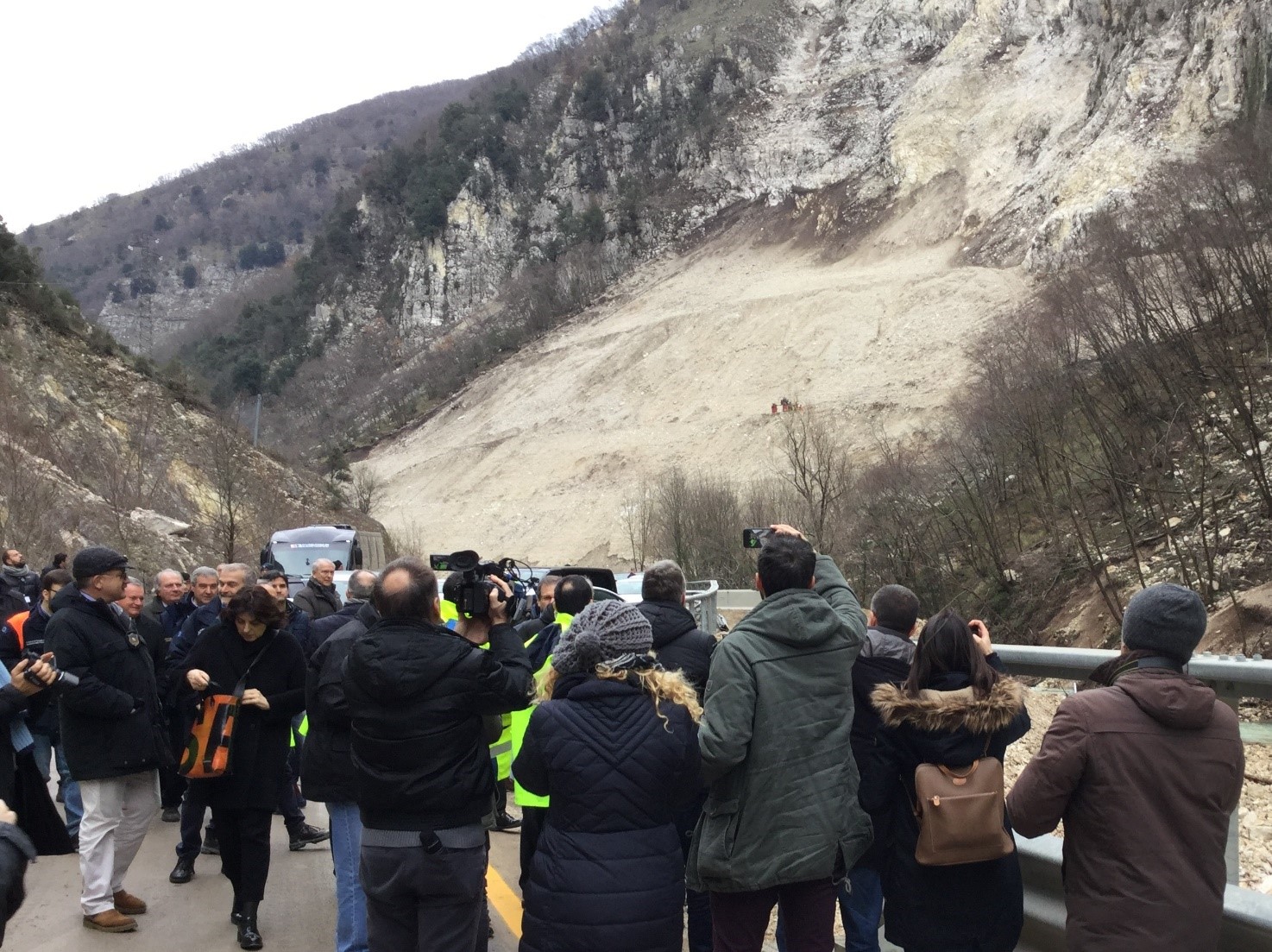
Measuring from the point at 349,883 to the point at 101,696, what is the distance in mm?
1827

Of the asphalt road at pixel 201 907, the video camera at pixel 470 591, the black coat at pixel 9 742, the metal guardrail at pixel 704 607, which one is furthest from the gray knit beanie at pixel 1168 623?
the metal guardrail at pixel 704 607

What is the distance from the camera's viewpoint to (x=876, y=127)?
271 feet

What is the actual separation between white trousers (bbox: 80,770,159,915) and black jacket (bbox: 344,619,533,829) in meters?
2.73

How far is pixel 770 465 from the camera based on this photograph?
5047 cm

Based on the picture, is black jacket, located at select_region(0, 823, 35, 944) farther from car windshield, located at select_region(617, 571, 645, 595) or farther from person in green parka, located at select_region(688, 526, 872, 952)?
car windshield, located at select_region(617, 571, 645, 595)

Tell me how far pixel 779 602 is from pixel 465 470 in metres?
60.7

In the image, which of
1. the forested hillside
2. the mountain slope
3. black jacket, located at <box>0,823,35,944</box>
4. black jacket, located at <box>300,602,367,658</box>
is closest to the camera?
black jacket, located at <box>0,823,35,944</box>

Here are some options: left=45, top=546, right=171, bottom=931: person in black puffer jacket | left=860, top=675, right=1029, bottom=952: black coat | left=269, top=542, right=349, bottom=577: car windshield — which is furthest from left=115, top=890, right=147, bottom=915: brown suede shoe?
left=269, top=542, right=349, bottom=577: car windshield

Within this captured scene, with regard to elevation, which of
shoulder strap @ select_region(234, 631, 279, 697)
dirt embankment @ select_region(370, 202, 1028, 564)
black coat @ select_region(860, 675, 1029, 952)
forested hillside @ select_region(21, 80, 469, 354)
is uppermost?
forested hillside @ select_region(21, 80, 469, 354)

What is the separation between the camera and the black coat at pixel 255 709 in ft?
20.9

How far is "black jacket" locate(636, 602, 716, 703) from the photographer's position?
18.1ft

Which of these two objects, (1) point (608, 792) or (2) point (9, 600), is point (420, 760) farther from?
(2) point (9, 600)

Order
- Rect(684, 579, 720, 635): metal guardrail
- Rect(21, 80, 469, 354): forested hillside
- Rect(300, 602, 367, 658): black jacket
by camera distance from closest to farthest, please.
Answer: Rect(300, 602, 367, 658): black jacket, Rect(684, 579, 720, 635): metal guardrail, Rect(21, 80, 469, 354): forested hillside

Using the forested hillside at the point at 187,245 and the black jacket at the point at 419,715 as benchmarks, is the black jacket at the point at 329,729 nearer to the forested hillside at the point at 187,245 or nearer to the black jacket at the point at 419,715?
the black jacket at the point at 419,715
